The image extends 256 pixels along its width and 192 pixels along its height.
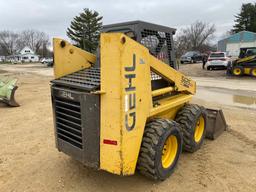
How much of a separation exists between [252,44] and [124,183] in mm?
44356

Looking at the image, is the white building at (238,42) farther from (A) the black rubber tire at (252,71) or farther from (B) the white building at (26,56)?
(B) the white building at (26,56)

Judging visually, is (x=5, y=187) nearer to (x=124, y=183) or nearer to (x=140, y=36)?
(x=124, y=183)

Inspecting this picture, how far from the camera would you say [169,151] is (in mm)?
3533

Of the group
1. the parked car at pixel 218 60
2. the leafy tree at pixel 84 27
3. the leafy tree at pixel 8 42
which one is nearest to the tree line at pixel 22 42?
the leafy tree at pixel 8 42

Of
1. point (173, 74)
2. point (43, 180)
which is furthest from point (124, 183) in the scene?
point (173, 74)

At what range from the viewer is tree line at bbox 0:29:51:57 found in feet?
305

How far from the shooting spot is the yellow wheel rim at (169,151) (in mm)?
3434

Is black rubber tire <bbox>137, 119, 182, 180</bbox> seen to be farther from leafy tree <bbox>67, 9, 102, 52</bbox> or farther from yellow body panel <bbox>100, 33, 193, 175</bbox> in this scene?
leafy tree <bbox>67, 9, 102, 52</bbox>

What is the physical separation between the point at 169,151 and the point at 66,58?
6.67 feet

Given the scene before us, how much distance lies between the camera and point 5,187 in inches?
128

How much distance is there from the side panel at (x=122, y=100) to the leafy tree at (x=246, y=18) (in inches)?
2019

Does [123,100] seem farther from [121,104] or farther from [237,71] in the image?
[237,71]

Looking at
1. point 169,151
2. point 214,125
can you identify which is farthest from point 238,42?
point 169,151

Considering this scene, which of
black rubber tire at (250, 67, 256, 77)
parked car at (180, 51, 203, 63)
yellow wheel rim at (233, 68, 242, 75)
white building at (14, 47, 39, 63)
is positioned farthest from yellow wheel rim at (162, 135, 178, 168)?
white building at (14, 47, 39, 63)
